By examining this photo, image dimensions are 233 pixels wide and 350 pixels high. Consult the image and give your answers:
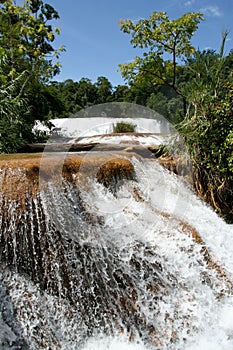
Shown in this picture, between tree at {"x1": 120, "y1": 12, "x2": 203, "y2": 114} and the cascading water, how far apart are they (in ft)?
18.0

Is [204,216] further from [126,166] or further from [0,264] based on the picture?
[0,264]

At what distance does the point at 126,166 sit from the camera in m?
3.52

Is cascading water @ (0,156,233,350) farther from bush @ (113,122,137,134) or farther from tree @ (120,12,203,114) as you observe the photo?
bush @ (113,122,137,134)

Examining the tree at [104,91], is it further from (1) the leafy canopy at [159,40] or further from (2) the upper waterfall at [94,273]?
(2) the upper waterfall at [94,273]

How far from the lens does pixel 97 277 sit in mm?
2602

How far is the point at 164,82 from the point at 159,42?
1196 millimetres

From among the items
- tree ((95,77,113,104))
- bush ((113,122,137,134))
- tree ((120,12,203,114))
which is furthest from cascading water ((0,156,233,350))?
tree ((95,77,113,104))

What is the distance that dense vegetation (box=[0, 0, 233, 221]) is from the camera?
402 centimetres

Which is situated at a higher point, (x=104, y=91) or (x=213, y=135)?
(x=104, y=91)

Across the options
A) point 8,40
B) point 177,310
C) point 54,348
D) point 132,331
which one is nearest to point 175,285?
point 177,310

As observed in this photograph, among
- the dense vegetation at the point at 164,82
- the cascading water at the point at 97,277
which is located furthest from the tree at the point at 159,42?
the cascading water at the point at 97,277

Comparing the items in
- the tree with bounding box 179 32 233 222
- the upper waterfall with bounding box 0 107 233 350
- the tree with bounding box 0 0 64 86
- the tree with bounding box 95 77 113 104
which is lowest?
the upper waterfall with bounding box 0 107 233 350

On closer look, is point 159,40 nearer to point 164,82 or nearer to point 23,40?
point 164,82

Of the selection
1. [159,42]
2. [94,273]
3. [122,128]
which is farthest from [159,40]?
[94,273]
